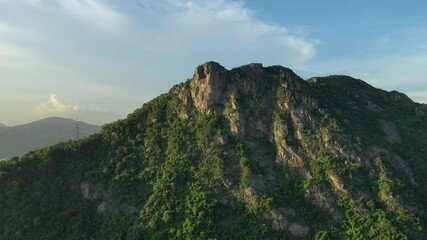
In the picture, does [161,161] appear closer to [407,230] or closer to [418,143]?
[407,230]

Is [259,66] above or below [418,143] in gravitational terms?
above

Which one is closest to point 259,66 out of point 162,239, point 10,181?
point 162,239

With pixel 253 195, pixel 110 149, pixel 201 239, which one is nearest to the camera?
pixel 201 239

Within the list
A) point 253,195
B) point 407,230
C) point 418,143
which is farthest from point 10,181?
point 418,143

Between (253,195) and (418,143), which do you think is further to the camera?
(418,143)

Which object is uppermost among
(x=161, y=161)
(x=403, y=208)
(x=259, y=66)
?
(x=259, y=66)

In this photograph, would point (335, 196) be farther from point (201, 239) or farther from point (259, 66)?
point (259, 66)

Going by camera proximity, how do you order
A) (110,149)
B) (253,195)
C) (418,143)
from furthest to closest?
(418,143) → (110,149) → (253,195)
